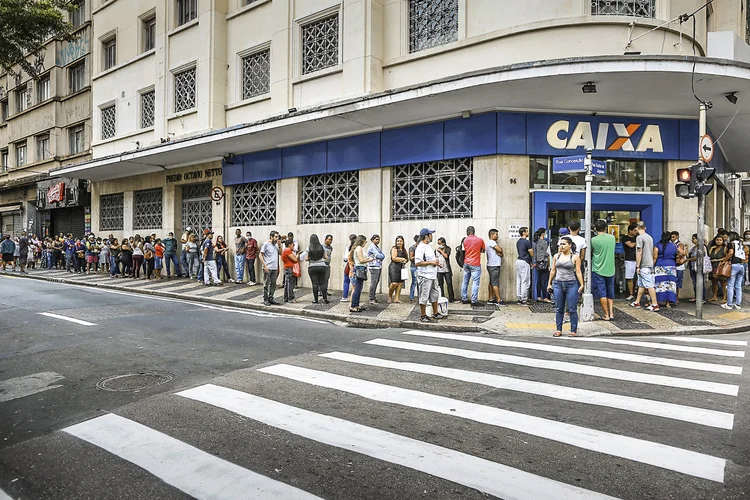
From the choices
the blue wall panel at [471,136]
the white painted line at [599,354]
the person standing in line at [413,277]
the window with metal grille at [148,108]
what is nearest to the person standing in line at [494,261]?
the person standing in line at [413,277]

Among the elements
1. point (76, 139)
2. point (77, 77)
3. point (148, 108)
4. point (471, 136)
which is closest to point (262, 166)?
point (471, 136)

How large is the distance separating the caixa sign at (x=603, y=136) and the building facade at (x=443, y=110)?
0.12ft

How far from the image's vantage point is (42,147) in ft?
99.4

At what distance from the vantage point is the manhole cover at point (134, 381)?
18.8ft

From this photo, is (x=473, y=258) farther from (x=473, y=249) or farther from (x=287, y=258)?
(x=287, y=258)

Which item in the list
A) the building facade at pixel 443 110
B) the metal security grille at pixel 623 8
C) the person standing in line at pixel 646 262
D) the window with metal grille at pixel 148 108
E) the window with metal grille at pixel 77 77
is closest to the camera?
the person standing in line at pixel 646 262

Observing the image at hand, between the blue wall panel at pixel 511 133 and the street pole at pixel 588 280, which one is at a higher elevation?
the blue wall panel at pixel 511 133

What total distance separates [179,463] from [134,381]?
101 inches

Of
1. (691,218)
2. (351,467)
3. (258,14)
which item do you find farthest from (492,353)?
(258,14)

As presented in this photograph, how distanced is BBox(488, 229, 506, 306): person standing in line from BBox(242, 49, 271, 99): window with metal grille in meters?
9.87

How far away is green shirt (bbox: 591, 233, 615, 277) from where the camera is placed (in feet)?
Answer: 33.7

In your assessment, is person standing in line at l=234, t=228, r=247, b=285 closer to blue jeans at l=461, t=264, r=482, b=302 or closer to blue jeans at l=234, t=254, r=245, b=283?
blue jeans at l=234, t=254, r=245, b=283

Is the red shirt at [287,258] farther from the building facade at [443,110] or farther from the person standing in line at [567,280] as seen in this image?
the person standing in line at [567,280]

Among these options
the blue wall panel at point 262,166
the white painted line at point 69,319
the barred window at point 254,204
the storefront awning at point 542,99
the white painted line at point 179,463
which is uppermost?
the storefront awning at point 542,99
